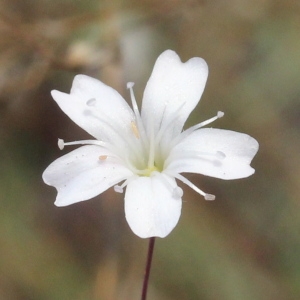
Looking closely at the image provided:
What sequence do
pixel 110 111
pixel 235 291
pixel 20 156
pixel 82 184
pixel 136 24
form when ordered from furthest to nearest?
1. pixel 136 24
2. pixel 20 156
3. pixel 235 291
4. pixel 110 111
5. pixel 82 184

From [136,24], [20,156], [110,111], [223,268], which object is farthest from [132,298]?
[136,24]

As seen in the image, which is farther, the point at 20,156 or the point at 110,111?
the point at 20,156

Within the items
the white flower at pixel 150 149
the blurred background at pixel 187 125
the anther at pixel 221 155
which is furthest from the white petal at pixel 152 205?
the blurred background at pixel 187 125

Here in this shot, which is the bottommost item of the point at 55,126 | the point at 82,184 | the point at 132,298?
the point at 132,298

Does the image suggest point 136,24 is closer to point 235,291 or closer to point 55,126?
point 55,126

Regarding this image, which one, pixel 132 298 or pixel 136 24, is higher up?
pixel 136 24

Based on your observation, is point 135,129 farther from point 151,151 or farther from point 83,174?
point 83,174

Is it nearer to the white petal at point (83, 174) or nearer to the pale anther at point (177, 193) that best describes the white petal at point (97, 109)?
the white petal at point (83, 174)
